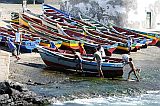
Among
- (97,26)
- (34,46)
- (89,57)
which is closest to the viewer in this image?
(89,57)

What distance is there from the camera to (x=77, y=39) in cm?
3422

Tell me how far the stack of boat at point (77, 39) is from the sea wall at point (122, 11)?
1.60 meters

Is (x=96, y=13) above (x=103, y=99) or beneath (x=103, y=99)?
above

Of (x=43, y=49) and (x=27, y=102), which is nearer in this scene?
(x=27, y=102)

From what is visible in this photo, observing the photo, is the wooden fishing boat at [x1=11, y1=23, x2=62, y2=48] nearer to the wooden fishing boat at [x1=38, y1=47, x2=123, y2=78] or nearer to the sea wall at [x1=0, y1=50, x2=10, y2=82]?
the wooden fishing boat at [x1=38, y1=47, x2=123, y2=78]

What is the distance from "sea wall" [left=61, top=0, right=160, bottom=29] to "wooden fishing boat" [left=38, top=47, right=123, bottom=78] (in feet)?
59.8

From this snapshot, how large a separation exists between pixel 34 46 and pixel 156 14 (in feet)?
64.6

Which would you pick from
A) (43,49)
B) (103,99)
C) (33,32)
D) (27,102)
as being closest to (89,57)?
(43,49)

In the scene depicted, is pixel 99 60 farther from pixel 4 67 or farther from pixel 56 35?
pixel 56 35

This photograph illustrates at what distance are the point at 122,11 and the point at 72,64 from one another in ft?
62.7

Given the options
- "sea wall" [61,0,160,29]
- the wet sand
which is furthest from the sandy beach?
"sea wall" [61,0,160,29]

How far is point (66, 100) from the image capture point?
20406 mm

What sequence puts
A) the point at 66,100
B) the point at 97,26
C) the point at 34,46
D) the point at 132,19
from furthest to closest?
1. the point at 132,19
2. the point at 97,26
3. the point at 34,46
4. the point at 66,100

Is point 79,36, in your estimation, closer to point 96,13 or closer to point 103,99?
point 96,13
